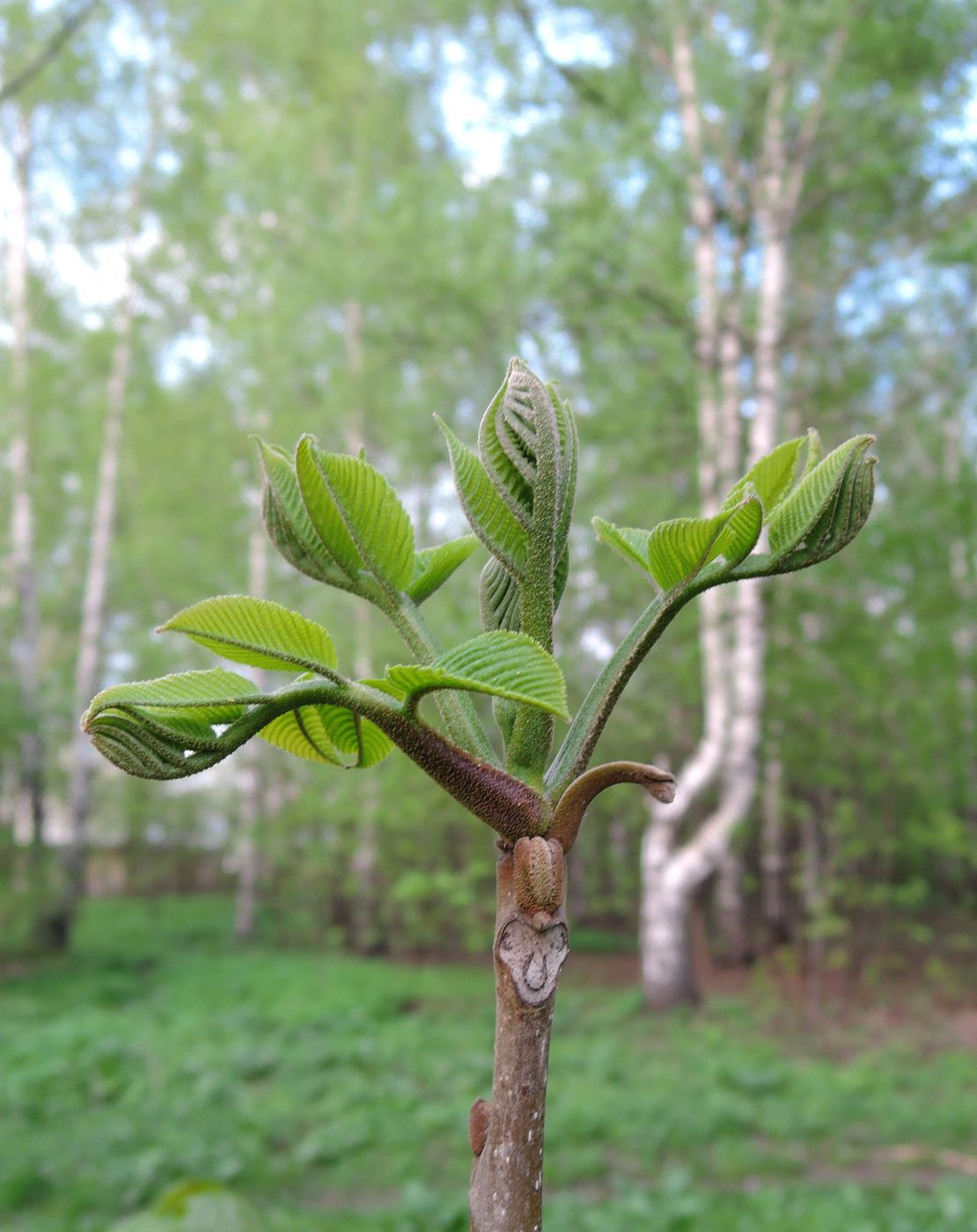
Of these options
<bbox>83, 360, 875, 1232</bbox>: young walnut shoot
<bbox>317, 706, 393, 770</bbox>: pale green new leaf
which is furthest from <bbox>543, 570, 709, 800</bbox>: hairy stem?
<bbox>317, 706, 393, 770</bbox>: pale green new leaf

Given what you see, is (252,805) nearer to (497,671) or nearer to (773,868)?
(773,868)

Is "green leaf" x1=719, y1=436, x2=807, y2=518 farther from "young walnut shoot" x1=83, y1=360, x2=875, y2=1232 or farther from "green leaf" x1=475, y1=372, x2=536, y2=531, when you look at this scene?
"green leaf" x1=475, y1=372, x2=536, y2=531

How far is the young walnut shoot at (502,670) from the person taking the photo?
Answer: 49 centimetres

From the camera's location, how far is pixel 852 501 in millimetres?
557

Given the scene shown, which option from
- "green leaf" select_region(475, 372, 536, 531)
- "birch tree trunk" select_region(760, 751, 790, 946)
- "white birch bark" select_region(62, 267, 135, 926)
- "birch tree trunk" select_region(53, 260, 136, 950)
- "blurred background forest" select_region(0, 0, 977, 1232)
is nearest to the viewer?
"green leaf" select_region(475, 372, 536, 531)

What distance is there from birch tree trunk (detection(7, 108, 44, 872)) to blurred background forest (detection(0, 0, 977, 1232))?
2.2 inches

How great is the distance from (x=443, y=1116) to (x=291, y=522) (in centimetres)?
528

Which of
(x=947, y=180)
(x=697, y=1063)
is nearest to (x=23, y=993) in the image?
(x=697, y=1063)

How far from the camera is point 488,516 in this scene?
567 mm

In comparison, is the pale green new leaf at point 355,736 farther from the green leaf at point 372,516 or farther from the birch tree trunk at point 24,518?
the birch tree trunk at point 24,518

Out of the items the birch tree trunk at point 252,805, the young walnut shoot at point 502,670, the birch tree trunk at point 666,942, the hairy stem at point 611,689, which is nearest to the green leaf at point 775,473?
the young walnut shoot at point 502,670

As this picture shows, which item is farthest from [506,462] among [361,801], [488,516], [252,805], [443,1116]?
[252,805]

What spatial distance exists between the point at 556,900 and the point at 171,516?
1602 centimetres

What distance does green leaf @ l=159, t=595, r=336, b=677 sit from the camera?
50 centimetres
